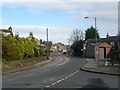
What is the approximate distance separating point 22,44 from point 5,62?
7964 millimetres

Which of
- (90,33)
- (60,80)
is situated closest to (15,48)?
(60,80)

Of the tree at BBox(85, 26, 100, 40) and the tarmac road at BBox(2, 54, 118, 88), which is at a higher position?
the tree at BBox(85, 26, 100, 40)

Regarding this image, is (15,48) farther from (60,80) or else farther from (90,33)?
(90,33)

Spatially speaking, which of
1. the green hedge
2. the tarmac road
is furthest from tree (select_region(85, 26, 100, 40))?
the tarmac road

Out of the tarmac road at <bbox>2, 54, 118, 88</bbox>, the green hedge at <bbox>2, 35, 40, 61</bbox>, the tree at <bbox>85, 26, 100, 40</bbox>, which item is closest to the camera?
the tarmac road at <bbox>2, 54, 118, 88</bbox>

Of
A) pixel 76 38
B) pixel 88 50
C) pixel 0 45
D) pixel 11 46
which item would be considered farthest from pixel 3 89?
pixel 76 38

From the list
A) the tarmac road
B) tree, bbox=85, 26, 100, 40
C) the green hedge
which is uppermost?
tree, bbox=85, 26, 100, 40

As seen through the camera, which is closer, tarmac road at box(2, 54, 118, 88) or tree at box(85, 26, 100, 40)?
tarmac road at box(2, 54, 118, 88)

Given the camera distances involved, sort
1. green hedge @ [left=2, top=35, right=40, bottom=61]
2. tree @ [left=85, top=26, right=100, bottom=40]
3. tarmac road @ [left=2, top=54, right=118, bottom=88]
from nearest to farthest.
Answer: tarmac road @ [left=2, top=54, right=118, bottom=88]
green hedge @ [left=2, top=35, right=40, bottom=61]
tree @ [left=85, top=26, right=100, bottom=40]

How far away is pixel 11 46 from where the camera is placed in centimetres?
3091

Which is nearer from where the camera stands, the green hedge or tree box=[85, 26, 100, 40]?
the green hedge

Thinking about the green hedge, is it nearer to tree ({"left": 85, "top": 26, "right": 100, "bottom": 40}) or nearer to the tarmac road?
the tarmac road

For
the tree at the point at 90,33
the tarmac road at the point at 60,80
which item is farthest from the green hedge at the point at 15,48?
the tree at the point at 90,33

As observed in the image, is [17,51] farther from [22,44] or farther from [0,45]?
[0,45]
